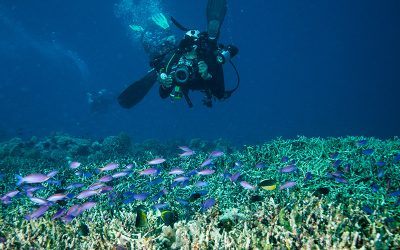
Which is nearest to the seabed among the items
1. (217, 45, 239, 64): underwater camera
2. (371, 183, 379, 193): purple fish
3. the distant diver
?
(371, 183, 379, 193): purple fish

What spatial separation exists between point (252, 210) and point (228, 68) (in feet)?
412

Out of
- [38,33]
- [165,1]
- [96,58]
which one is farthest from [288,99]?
[38,33]

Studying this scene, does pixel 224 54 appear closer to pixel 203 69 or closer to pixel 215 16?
pixel 203 69

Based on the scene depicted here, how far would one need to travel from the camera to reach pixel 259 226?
3316mm

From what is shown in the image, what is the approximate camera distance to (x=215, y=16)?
7840mm

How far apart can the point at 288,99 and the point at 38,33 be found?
102032 millimetres

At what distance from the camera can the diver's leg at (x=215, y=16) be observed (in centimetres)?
729

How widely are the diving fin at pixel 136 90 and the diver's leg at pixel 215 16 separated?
9.09 ft

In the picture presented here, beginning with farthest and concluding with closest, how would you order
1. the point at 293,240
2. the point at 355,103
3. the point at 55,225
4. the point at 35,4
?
the point at 355,103
the point at 35,4
the point at 55,225
the point at 293,240

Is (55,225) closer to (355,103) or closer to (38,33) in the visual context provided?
(38,33)

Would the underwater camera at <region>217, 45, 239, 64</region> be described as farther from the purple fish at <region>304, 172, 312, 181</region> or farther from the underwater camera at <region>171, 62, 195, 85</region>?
the purple fish at <region>304, 172, 312, 181</region>

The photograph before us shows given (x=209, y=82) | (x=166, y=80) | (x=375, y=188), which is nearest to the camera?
(x=375, y=188)

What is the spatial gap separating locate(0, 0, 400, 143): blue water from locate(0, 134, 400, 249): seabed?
30.4m

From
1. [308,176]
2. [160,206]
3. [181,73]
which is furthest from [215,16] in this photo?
[160,206]
